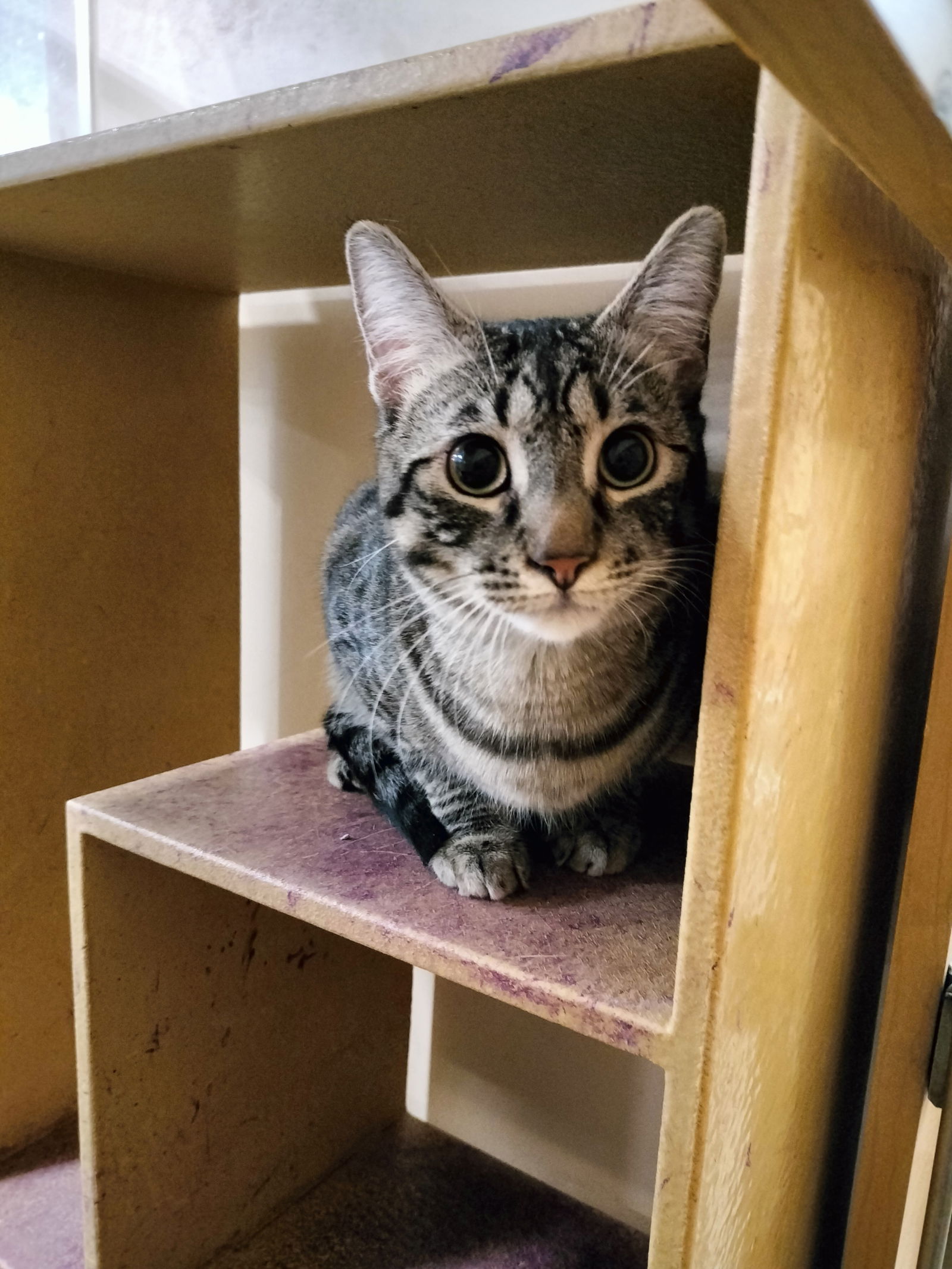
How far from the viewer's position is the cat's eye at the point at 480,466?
24.6 inches

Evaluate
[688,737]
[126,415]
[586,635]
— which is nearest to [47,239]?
[126,415]

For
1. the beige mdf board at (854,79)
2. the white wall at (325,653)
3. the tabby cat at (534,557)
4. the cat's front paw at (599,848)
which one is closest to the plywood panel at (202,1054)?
the white wall at (325,653)

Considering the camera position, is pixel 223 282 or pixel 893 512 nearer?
pixel 893 512

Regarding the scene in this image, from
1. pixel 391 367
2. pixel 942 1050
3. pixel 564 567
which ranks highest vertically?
pixel 391 367

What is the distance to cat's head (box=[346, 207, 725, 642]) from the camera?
1.88 feet

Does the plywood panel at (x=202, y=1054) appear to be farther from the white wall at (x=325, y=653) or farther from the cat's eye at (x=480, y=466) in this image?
the cat's eye at (x=480, y=466)

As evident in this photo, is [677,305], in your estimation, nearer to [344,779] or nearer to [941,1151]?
[344,779]

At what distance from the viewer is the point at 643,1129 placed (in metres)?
1.04

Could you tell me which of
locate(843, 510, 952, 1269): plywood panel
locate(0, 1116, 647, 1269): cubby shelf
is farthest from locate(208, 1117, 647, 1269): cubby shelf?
locate(843, 510, 952, 1269): plywood panel

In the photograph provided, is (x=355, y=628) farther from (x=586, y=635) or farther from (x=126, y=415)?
(x=126, y=415)

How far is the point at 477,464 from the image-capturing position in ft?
2.07

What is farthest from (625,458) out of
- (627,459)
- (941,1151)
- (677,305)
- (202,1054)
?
(202,1054)

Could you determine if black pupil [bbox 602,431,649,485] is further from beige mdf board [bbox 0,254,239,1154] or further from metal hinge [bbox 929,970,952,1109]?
beige mdf board [bbox 0,254,239,1154]

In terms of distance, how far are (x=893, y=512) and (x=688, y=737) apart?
0.96ft
